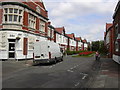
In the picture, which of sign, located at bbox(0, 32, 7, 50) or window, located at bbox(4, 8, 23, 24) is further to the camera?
window, located at bbox(4, 8, 23, 24)

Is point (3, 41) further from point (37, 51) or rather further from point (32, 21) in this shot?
point (32, 21)

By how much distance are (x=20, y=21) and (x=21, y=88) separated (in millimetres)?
18642

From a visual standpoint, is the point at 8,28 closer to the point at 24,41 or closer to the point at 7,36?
the point at 7,36

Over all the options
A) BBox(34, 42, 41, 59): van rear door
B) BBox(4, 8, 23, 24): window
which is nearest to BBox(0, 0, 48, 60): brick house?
BBox(4, 8, 23, 24): window

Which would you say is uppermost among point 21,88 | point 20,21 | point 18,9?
point 18,9

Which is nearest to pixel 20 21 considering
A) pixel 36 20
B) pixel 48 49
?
pixel 36 20

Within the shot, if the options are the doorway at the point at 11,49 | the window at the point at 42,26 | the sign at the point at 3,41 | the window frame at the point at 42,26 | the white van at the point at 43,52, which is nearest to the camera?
the white van at the point at 43,52

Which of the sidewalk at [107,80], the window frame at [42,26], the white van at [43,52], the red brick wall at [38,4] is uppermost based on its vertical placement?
the red brick wall at [38,4]

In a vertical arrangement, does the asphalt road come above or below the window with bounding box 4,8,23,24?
below

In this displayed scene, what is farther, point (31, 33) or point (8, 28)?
point (31, 33)

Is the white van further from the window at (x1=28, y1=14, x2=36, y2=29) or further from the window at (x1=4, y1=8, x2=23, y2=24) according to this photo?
the window at (x1=28, y1=14, x2=36, y2=29)

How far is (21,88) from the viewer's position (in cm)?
807

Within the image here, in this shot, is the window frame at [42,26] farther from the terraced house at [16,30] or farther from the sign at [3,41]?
the sign at [3,41]

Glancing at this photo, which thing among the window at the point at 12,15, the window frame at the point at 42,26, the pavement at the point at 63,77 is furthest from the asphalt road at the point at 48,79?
the window frame at the point at 42,26
